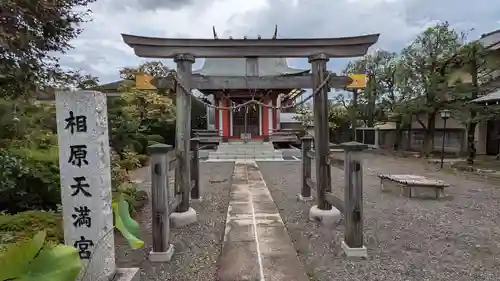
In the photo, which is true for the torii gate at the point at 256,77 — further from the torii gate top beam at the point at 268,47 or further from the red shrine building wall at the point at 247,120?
the red shrine building wall at the point at 247,120

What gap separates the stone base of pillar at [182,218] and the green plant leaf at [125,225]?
3771 millimetres

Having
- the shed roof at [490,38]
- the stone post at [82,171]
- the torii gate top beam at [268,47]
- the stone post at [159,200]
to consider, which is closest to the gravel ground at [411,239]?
the stone post at [159,200]

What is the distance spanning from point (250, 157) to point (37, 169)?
11.8 metres

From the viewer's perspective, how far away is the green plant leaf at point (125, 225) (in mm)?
1117

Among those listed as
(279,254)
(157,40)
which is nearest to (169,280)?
(279,254)

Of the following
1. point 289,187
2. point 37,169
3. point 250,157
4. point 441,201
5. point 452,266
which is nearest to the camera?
point 452,266

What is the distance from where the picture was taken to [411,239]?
14.2ft

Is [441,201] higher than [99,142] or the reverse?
the reverse

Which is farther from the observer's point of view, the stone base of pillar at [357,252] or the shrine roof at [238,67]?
the shrine roof at [238,67]

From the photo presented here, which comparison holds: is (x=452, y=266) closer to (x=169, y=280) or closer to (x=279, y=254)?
(x=279, y=254)

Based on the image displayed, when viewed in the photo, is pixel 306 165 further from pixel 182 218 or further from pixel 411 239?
pixel 182 218

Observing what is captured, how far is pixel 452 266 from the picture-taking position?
3453 mm

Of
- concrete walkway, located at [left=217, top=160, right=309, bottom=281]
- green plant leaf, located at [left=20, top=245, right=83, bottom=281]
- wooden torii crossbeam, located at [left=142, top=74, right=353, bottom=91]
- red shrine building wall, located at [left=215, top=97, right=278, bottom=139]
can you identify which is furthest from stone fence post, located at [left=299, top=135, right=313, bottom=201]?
red shrine building wall, located at [left=215, top=97, right=278, bottom=139]

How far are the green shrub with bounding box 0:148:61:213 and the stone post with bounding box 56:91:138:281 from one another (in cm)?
238
